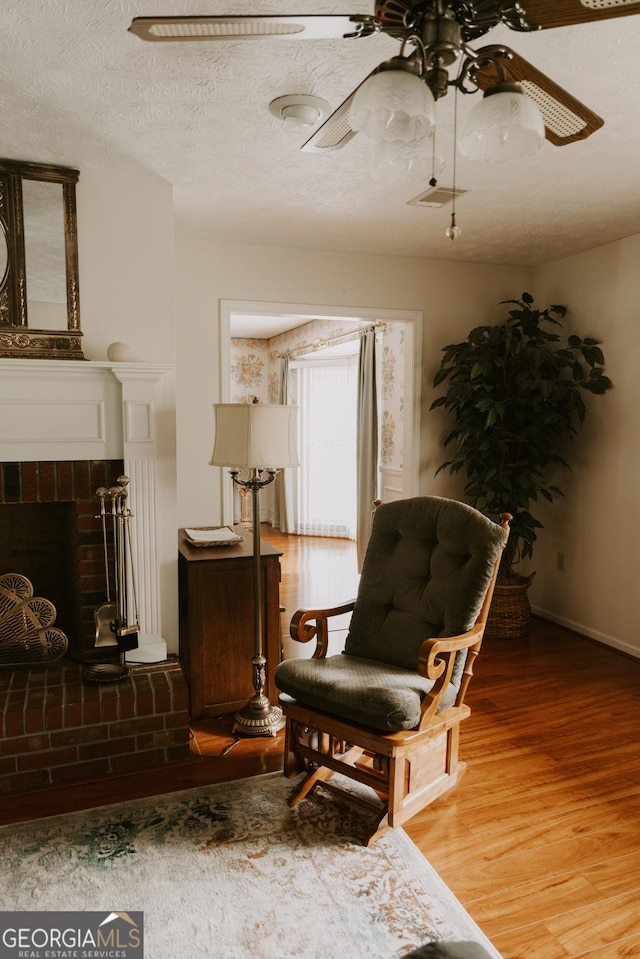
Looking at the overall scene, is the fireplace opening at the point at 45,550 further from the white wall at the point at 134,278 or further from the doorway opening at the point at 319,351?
the doorway opening at the point at 319,351

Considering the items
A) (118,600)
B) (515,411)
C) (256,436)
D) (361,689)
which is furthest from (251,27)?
(515,411)

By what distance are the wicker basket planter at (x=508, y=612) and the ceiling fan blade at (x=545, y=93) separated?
3121 millimetres

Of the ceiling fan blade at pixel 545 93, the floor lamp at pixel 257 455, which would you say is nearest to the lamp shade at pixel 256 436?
the floor lamp at pixel 257 455

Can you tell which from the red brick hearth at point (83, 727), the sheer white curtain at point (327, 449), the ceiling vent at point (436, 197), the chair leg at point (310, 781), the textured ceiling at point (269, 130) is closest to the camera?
the textured ceiling at point (269, 130)

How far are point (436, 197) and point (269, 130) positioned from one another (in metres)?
1.02

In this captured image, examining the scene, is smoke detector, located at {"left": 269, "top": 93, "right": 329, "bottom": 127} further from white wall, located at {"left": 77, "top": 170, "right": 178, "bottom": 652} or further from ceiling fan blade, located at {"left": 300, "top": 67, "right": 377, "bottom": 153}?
white wall, located at {"left": 77, "top": 170, "right": 178, "bottom": 652}

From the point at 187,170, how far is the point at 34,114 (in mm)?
703

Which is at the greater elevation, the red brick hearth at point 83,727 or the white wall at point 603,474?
the white wall at point 603,474

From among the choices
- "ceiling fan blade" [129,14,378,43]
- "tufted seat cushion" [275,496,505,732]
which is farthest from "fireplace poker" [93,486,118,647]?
"ceiling fan blade" [129,14,378,43]

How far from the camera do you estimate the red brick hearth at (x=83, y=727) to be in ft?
8.34

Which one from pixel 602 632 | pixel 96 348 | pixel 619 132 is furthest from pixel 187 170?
pixel 602 632

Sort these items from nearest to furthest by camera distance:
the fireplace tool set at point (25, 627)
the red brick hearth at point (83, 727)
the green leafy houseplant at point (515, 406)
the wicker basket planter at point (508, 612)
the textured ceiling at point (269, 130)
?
the textured ceiling at point (269, 130)
the red brick hearth at point (83, 727)
the fireplace tool set at point (25, 627)
the green leafy houseplant at point (515, 406)
the wicker basket planter at point (508, 612)

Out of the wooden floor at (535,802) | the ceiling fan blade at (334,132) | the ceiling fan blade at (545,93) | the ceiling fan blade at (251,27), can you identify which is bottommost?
the wooden floor at (535,802)

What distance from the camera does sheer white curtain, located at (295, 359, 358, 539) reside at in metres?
7.77
